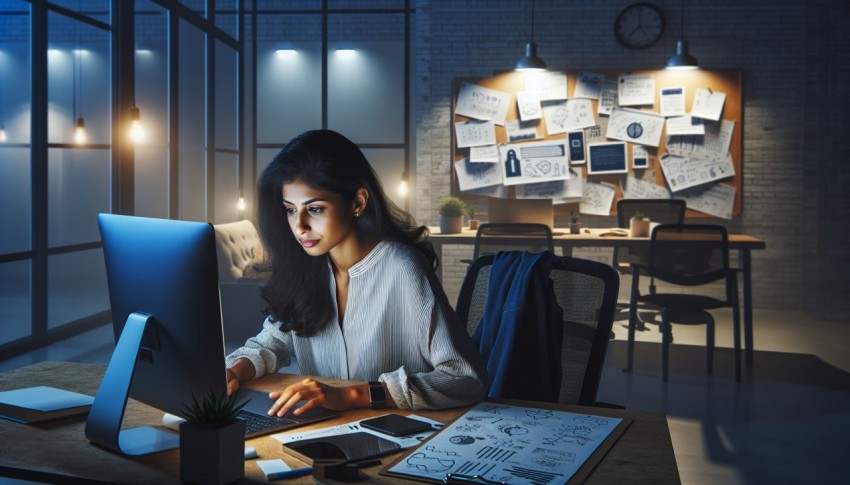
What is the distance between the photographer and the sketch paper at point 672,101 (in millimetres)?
8094

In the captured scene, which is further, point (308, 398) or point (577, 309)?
point (577, 309)

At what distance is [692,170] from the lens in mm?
8070

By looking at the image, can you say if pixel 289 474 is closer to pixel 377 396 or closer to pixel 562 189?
pixel 377 396

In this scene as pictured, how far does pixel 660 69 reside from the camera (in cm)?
809

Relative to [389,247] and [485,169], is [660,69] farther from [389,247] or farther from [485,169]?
[389,247]

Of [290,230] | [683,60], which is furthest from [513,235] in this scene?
[290,230]

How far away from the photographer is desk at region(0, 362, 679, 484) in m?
1.27

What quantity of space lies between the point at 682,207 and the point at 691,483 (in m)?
4.00

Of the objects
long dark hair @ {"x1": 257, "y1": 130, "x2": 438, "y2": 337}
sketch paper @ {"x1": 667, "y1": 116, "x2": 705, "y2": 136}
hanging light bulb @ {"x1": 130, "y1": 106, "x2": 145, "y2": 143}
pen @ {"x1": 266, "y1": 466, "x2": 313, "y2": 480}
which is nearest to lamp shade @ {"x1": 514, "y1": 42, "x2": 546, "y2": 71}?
sketch paper @ {"x1": 667, "y1": 116, "x2": 705, "y2": 136}

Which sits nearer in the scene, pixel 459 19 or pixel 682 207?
pixel 682 207

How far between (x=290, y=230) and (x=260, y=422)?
62 centimetres

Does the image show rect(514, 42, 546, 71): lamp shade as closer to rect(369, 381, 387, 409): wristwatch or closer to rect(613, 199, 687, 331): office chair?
rect(613, 199, 687, 331): office chair

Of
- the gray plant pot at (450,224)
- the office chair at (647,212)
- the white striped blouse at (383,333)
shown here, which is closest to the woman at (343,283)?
the white striped blouse at (383,333)

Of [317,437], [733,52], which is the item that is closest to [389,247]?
[317,437]
